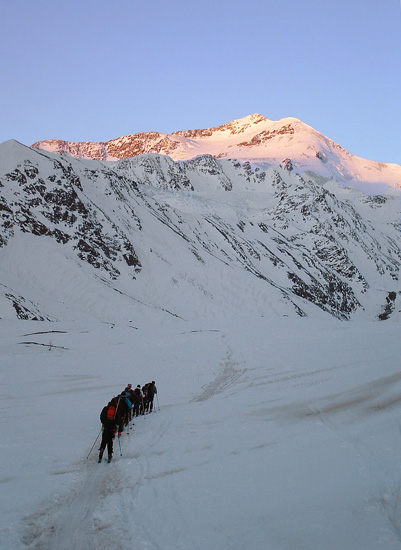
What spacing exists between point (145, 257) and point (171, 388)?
42055 mm

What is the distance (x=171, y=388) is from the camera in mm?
21188

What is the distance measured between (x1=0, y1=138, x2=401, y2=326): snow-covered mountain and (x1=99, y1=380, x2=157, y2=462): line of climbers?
72.6 ft

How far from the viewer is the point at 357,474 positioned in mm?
8531

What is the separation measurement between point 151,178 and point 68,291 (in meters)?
95.6

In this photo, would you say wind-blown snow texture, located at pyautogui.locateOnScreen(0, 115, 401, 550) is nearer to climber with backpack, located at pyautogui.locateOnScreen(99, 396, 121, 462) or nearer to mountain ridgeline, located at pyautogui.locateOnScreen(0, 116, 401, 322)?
mountain ridgeline, located at pyautogui.locateOnScreen(0, 116, 401, 322)

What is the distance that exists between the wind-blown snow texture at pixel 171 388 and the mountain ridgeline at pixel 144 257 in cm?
30

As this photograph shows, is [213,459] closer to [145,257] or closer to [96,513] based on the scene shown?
[96,513]

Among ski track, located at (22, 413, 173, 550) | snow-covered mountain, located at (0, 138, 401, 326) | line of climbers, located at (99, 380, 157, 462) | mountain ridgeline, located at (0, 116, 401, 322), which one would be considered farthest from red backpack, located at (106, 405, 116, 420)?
mountain ridgeline, located at (0, 116, 401, 322)

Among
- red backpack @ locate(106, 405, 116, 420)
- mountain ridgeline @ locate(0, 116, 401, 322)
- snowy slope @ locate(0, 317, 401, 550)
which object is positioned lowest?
snowy slope @ locate(0, 317, 401, 550)

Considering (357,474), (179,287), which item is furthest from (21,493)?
(179,287)

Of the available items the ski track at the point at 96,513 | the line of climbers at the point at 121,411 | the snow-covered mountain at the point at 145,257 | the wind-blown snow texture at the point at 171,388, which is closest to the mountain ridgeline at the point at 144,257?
the snow-covered mountain at the point at 145,257

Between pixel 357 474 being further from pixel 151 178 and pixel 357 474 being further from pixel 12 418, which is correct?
pixel 151 178

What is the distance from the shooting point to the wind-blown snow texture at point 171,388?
709 cm

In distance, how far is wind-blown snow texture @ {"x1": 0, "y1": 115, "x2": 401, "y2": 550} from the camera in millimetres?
7086
